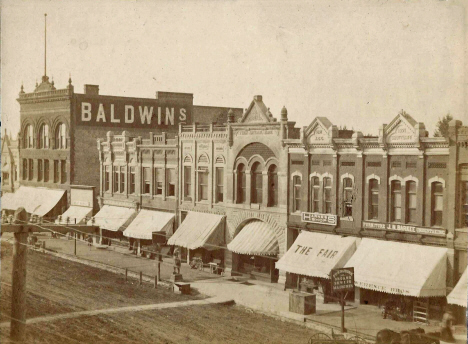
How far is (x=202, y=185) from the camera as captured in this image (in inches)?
1409

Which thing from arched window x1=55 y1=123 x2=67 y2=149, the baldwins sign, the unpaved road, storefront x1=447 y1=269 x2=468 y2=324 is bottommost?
the unpaved road

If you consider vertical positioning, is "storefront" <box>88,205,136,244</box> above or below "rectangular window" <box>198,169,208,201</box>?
below

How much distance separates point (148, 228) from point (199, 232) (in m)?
5.34

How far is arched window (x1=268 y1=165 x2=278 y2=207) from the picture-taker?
30.7 metres

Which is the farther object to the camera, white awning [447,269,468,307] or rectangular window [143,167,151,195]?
rectangular window [143,167,151,195]

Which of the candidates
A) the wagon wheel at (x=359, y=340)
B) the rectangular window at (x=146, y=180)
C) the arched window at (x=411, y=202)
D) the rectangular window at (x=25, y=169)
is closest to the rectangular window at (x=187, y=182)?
the rectangular window at (x=146, y=180)

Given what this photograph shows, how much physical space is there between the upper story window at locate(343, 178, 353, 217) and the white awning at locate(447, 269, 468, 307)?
6738mm

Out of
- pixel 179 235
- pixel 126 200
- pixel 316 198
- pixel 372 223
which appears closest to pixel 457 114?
pixel 372 223

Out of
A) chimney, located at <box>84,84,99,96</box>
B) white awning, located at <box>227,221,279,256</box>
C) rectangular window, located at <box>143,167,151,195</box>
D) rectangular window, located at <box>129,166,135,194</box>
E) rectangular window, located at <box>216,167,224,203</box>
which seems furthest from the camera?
chimney, located at <box>84,84,99,96</box>

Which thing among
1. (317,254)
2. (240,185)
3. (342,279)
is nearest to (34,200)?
(240,185)

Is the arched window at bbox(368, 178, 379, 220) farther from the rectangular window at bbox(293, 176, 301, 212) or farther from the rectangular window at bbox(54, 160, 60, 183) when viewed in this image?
the rectangular window at bbox(54, 160, 60, 183)

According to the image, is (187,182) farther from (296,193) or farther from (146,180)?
(296,193)

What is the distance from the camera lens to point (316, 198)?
2841cm

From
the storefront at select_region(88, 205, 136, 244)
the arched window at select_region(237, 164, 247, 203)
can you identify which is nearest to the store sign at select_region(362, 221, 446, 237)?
the arched window at select_region(237, 164, 247, 203)
